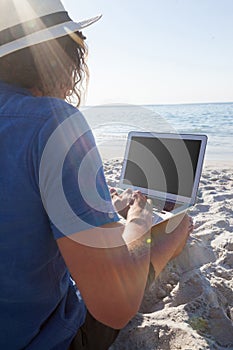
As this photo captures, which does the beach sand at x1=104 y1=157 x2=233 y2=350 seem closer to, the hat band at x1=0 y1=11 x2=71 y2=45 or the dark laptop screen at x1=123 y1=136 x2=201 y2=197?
the dark laptop screen at x1=123 y1=136 x2=201 y2=197

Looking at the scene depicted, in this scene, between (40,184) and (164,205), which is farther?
(164,205)

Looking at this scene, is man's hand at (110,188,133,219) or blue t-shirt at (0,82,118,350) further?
man's hand at (110,188,133,219)

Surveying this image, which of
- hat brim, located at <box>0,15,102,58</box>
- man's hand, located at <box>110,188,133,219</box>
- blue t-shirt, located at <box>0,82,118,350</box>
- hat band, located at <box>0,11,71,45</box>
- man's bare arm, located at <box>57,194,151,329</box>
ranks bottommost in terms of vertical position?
man's hand, located at <box>110,188,133,219</box>

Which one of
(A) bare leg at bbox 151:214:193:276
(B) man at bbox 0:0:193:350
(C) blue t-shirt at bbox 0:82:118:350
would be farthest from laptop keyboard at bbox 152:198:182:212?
(C) blue t-shirt at bbox 0:82:118:350

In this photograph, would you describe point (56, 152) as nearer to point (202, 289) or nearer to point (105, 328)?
point (105, 328)

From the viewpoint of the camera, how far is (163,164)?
209 centimetres

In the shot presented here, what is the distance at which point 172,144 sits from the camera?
2035 millimetres

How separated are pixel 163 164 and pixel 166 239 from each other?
841mm

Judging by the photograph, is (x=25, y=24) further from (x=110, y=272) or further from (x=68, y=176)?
(x=110, y=272)

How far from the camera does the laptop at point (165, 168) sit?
1.84 m

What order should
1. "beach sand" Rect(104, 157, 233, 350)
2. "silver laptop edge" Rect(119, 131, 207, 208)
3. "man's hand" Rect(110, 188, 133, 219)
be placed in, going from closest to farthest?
1. "man's hand" Rect(110, 188, 133, 219)
2. "beach sand" Rect(104, 157, 233, 350)
3. "silver laptop edge" Rect(119, 131, 207, 208)

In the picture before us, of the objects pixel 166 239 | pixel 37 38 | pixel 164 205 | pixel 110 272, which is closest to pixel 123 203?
pixel 166 239

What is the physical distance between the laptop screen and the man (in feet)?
2.91

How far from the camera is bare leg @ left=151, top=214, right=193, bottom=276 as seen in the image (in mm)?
1249
